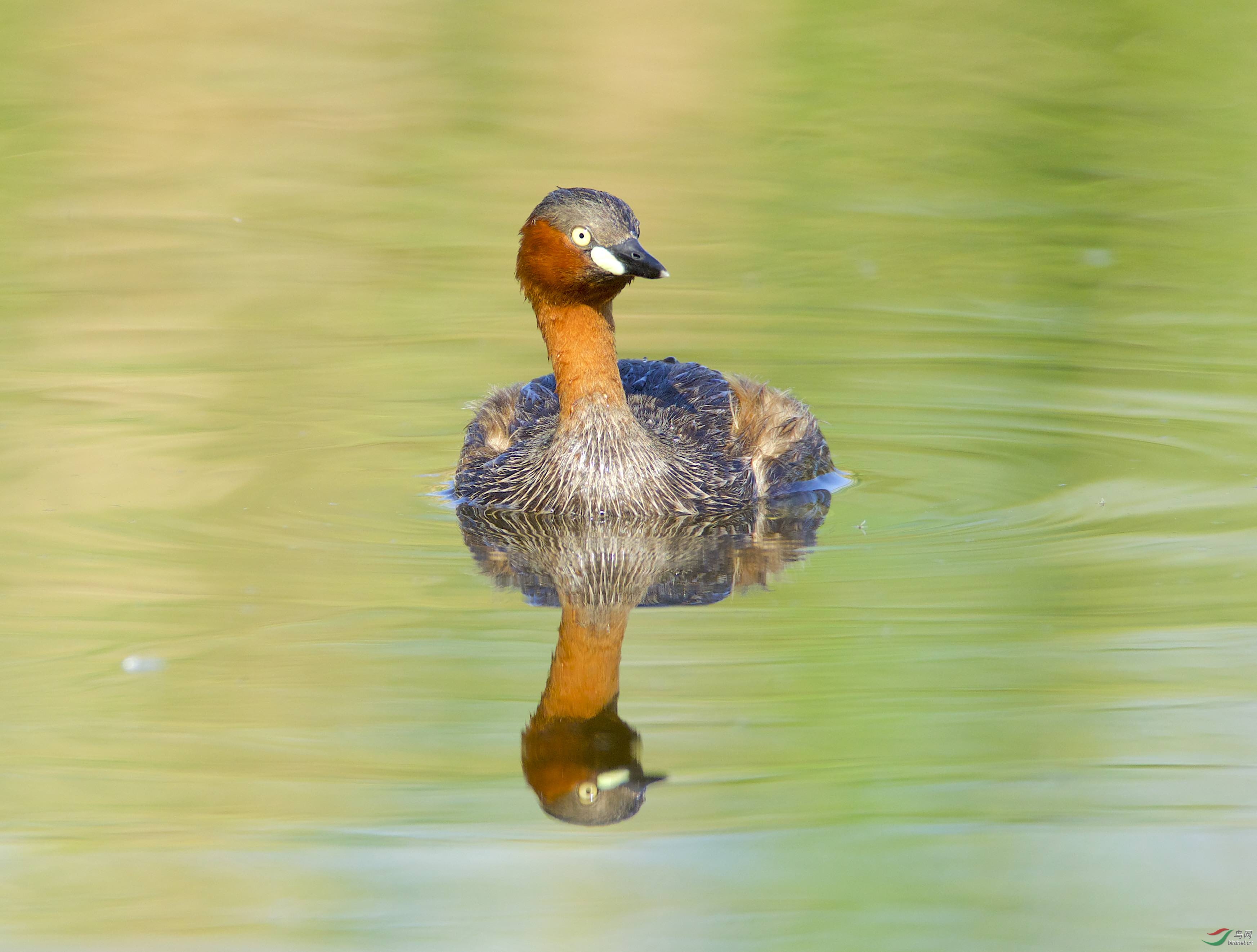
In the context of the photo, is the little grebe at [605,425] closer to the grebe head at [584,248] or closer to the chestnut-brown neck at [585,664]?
the grebe head at [584,248]

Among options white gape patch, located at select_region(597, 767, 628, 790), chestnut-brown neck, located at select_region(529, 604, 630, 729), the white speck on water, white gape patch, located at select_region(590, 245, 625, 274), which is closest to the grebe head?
white gape patch, located at select_region(590, 245, 625, 274)

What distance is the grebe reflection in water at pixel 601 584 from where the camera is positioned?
5.60 m

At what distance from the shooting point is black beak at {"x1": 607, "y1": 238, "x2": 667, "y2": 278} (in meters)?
7.88

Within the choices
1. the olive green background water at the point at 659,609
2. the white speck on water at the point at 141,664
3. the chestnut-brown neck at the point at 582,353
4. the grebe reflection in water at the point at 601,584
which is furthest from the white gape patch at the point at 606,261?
the white speck on water at the point at 141,664

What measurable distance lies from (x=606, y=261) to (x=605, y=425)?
88 centimetres

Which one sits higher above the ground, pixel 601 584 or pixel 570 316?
pixel 570 316

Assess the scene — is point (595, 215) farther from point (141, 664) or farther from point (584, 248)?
point (141, 664)

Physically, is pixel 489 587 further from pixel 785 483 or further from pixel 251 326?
pixel 251 326

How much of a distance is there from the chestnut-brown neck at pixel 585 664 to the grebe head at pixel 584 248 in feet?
5.24

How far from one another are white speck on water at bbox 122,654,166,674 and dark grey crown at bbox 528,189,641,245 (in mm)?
2715

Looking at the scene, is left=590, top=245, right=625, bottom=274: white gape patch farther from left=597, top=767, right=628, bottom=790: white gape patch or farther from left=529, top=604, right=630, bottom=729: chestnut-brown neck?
left=597, top=767, right=628, bottom=790: white gape patch

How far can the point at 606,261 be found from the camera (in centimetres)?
810

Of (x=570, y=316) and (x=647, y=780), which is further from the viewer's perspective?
(x=570, y=316)

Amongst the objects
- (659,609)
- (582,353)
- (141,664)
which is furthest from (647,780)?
(582,353)
